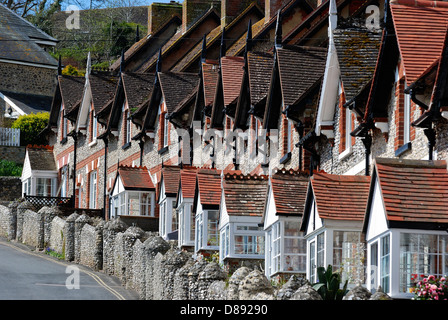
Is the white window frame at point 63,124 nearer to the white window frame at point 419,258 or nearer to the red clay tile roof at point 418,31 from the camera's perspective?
the red clay tile roof at point 418,31

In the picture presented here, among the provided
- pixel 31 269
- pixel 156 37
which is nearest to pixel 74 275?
pixel 31 269

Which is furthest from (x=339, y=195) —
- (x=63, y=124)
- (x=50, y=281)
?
(x=63, y=124)

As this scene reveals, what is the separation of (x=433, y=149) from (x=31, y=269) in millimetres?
18200

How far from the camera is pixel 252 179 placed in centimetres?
3225

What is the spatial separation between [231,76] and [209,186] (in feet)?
19.1

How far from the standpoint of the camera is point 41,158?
6200cm

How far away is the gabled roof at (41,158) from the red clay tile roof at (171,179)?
801 inches

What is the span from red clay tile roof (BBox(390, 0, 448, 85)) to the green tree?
44.7 m

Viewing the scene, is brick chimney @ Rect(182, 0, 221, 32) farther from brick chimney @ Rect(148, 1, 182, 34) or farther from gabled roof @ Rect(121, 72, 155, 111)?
gabled roof @ Rect(121, 72, 155, 111)

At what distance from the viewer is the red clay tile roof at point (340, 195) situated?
80.1ft

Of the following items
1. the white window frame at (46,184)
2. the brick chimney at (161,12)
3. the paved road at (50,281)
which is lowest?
the paved road at (50,281)

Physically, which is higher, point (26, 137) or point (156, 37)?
point (156, 37)

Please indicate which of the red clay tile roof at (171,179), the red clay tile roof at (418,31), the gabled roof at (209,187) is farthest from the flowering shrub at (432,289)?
the red clay tile roof at (171,179)

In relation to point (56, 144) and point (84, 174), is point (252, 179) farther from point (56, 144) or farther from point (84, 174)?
point (56, 144)
